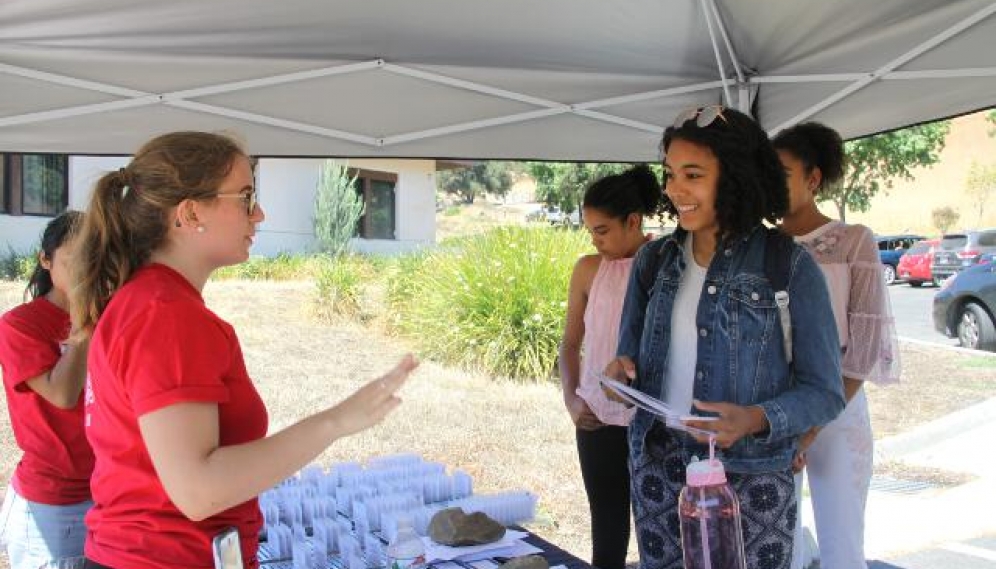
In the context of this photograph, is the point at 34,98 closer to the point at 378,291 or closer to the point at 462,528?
the point at 462,528

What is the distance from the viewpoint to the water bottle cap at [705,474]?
132 cm

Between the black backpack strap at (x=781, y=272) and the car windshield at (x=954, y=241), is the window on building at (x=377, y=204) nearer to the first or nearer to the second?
the car windshield at (x=954, y=241)

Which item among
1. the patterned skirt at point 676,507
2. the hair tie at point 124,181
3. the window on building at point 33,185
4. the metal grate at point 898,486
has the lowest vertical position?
the metal grate at point 898,486

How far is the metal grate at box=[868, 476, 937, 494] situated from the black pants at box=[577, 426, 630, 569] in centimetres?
334

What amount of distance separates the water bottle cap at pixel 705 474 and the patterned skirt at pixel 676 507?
0.37 metres

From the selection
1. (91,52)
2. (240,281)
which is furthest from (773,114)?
(240,281)

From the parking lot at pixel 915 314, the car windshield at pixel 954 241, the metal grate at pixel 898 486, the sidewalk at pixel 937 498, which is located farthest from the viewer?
the car windshield at pixel 954 241

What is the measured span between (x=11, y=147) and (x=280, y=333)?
7438 mm

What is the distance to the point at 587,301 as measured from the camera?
9.75ft

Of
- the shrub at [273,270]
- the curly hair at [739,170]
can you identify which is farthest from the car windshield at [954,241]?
the curly hair at [739,170]

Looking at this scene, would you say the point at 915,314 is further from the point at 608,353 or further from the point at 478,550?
the point at 478,550

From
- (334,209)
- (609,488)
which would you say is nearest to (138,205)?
(609,488)

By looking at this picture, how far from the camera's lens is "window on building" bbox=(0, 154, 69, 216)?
12.1m

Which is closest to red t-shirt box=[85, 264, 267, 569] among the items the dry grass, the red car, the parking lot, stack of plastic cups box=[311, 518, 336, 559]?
stack of plastic cups box=[311, 518, 336, 559]
